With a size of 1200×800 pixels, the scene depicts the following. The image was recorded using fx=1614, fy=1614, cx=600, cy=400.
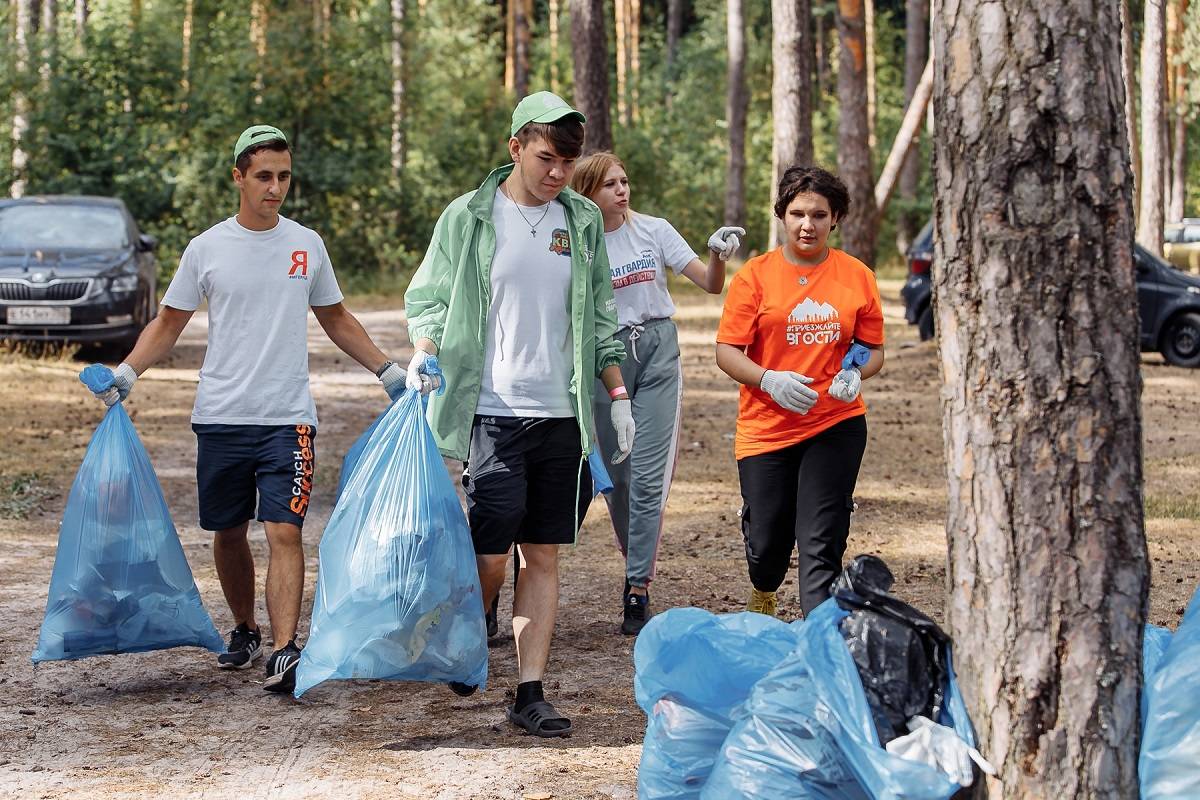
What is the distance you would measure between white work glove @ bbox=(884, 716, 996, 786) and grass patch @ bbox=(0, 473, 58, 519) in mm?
6470

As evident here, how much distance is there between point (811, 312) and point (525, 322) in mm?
958

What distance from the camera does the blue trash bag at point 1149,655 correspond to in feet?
11.1

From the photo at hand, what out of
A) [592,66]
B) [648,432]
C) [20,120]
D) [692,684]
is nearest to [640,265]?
[648,432]

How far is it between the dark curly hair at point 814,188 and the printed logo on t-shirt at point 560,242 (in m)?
0.73

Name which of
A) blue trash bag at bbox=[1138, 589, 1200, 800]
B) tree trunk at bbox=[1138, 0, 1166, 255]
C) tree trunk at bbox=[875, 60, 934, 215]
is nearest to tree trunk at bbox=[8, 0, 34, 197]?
tree trunk at bbox=[875, 60, 934, 215]

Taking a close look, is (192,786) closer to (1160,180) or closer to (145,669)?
(145,669)

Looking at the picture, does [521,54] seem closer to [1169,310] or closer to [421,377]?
[1169,310]

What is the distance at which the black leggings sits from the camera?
16.6ft

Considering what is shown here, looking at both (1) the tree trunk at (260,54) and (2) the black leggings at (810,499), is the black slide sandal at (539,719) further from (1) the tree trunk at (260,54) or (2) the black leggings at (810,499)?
(1) the tree trunk at (260,54)

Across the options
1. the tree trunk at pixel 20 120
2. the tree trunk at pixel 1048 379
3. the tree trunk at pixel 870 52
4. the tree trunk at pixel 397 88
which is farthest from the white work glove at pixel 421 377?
the tree trunk at pixel 870 52

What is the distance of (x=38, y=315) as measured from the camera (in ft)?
48.7

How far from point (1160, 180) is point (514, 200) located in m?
18.5

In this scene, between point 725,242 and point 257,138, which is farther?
point 725,242

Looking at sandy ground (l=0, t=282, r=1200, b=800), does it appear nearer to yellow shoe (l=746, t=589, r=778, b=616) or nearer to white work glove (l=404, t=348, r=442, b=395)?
yellow shoe (l=746, t=589, r=778, b=616)
